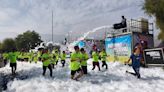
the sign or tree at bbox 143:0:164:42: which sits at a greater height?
tree at bbox 143:0:164:42

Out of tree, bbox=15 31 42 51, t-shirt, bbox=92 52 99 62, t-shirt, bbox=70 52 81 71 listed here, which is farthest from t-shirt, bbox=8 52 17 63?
tree, bbox=15 31 42 51

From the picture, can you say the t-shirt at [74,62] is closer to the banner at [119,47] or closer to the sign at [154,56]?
the sign at [154,56]

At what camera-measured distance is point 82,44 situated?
3772 centimetres

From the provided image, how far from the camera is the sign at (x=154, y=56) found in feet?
69.5

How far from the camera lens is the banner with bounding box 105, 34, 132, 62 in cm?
2696

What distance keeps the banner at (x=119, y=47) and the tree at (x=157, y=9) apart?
121 inches

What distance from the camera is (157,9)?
77.6 feet

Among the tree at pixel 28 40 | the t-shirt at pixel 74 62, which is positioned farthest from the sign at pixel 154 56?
the tree at pixel 28 40

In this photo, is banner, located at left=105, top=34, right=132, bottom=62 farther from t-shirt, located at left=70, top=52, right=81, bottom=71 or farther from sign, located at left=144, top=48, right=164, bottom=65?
t-shirt, located at left=70, top=52, right=81, bottom=71

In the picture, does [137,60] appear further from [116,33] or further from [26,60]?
[26,60]

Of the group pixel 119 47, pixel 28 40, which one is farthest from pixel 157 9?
pixel 28 40

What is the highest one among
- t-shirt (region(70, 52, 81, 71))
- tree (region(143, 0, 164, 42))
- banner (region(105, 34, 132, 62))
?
tree (region(143, 0, 164, 42))

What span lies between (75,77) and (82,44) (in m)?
22.4

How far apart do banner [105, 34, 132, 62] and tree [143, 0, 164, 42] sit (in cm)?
307
